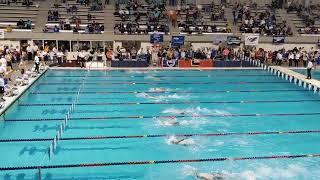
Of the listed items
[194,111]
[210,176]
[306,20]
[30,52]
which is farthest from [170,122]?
[306,20]

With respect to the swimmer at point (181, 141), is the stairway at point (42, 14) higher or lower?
higher

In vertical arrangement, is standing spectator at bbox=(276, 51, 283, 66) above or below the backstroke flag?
below

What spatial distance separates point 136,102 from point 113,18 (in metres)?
14.3

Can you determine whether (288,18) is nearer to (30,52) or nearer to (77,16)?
(77,16)

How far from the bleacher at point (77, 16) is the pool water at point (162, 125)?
7.33 metres

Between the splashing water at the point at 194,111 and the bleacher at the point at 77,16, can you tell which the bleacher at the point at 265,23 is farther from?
the splashing water at the point at 194,111

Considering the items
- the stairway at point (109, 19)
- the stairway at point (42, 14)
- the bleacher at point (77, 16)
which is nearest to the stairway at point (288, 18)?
the stairway at point (109, 19)

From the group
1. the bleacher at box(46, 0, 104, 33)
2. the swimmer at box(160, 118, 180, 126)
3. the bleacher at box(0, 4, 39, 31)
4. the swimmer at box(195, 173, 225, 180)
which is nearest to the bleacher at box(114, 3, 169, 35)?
the bleacher at box(46, 0, 104, 33)

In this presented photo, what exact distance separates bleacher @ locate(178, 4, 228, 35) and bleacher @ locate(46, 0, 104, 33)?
18.5 ft

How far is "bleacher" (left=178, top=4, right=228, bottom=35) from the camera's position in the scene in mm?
26891

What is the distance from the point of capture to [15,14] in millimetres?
26594

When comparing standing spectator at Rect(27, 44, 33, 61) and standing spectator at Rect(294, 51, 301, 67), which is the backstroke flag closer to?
standing spectator at Rect(294, 51, 301, 67)

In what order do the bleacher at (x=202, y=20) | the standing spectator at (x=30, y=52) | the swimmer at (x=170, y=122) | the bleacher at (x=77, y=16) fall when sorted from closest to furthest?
the swimmer at (x=170, y=122) → the standing spectator at (x=30, y=52) → the bleacher at (x=77, y=16) → the bleacher at (x=202, y=20)

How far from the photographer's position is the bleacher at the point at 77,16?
85.2ft
